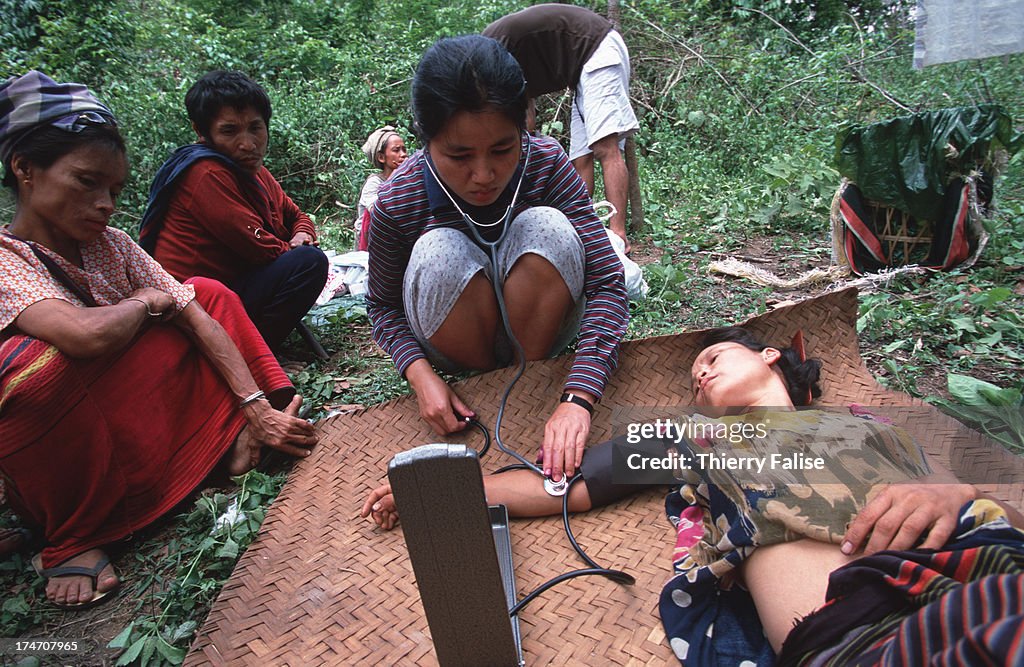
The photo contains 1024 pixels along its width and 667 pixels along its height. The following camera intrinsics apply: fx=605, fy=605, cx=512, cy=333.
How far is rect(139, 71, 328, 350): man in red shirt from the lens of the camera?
2.24m

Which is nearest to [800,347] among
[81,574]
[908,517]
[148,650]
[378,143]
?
[908,517]

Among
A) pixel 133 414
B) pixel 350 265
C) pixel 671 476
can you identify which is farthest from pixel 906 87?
pixel 133 414

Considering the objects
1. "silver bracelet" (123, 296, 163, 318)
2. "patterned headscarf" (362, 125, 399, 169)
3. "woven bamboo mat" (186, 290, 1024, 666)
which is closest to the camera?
"woven bamboo mat" (186, 290, 1024, 666)

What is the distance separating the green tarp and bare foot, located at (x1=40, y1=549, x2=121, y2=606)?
3.26m

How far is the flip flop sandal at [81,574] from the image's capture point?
147 centimetres

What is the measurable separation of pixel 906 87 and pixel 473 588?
6.19 meters

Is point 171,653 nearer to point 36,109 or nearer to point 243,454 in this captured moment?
point 243,454

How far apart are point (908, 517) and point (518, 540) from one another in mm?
819

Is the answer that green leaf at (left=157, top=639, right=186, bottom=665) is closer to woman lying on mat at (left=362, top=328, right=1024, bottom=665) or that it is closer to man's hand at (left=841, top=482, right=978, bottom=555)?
woman lying on mat at (left=362, top=328, right=1024, bottom=665)

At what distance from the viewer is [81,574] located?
4.93 ft

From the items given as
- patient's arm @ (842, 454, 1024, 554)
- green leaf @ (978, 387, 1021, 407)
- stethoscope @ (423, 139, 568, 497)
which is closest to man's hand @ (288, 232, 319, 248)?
stethoscope @ (423, 139, 568, 497)

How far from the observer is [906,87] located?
534 cm

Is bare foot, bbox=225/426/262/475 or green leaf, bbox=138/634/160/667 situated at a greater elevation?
bare foot, bbox=225/426/262/475

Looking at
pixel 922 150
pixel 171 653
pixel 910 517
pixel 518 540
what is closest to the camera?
pixel 910 517
